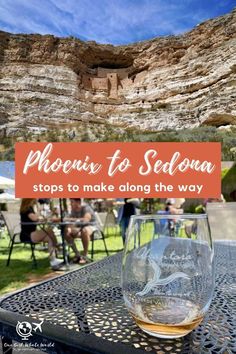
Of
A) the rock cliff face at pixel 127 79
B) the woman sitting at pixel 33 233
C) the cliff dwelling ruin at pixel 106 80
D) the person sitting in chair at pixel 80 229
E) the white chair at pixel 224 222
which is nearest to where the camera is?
the white chair at pixel 224 222

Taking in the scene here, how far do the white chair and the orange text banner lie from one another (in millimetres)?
2443

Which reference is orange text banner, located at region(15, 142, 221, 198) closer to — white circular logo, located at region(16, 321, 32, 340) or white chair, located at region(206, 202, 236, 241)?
white chair, located at region(206, 202, 236, 241)

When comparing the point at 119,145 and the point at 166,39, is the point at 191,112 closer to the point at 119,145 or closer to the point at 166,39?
the point at 166,39

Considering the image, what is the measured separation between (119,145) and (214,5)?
242cm

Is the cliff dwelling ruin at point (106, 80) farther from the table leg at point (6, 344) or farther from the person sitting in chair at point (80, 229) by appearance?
the table leg at point (6, 344)

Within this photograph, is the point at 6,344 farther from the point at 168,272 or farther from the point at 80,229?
the point at 80,229

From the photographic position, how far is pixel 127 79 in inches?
720

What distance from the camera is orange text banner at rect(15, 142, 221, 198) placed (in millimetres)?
3793

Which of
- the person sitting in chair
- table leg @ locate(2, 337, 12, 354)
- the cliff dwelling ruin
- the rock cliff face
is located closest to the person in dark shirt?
the person sitting in chair

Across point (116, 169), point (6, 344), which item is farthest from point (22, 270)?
point (116, 169)

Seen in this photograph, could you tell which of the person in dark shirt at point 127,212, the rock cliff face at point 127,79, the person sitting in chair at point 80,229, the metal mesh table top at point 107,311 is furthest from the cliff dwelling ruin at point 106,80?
the metal mesh table top at point 107,311

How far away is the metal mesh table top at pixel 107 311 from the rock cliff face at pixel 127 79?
35.4 ft

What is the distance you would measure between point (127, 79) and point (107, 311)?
18989 millimetres

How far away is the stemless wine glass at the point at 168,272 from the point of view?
169 mm
